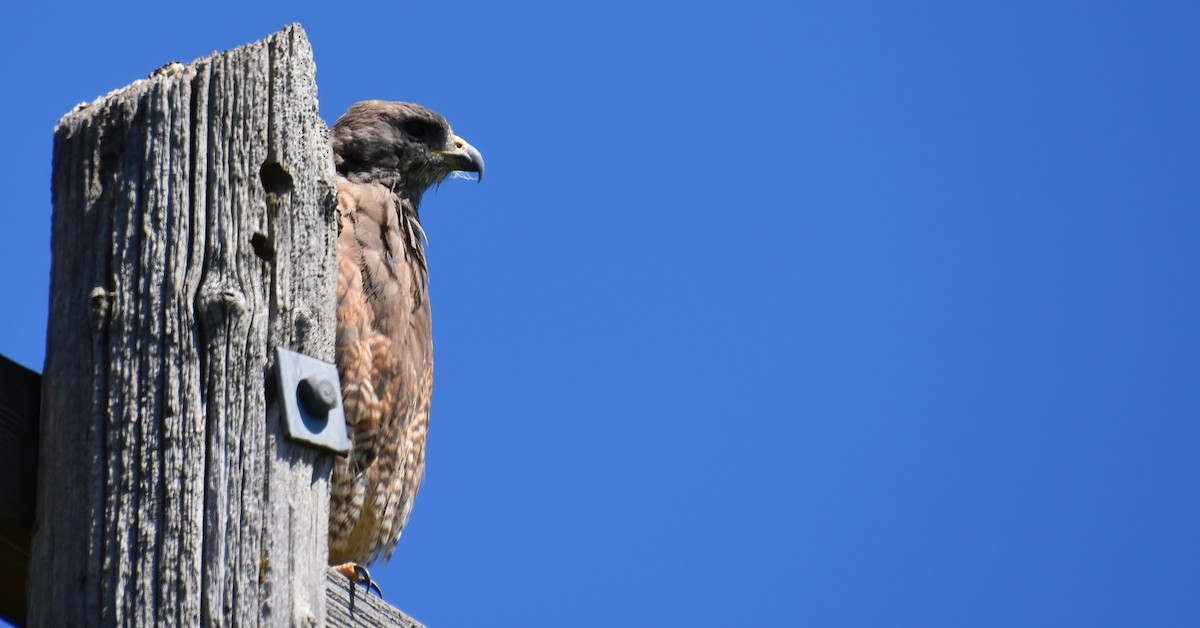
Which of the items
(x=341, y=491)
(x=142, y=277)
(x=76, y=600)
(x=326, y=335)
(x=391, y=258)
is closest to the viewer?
(x=76, y=600)

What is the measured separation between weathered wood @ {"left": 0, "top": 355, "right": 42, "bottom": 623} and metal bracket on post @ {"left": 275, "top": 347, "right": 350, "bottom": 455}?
35 centimetres

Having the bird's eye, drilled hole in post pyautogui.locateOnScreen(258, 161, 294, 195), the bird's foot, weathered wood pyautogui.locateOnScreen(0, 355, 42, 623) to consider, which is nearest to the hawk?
the bird's eye

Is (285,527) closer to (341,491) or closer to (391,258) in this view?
(341,491)

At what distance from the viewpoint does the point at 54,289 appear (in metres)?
2.19

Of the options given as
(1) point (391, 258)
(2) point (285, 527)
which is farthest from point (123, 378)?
(1) point (391, 258)

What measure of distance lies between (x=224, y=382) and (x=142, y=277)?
0.62 feet

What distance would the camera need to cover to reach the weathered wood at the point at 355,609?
7.40 ft

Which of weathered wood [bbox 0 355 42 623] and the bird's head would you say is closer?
weathered wood [bbox 0 355 42 623]

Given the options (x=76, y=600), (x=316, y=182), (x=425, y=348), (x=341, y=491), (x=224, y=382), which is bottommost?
(x=76, y=600)

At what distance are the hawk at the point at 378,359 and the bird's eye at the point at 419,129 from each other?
0.29 m

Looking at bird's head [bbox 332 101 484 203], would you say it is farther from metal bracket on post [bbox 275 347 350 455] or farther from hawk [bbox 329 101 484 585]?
metal bracket on post [bbox 275 347 350 455]

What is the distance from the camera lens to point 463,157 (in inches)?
233

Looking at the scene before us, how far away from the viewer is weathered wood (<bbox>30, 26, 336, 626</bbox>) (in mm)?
2016

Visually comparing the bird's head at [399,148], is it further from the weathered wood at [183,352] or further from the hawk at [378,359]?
the weathered wood at [183,352]
